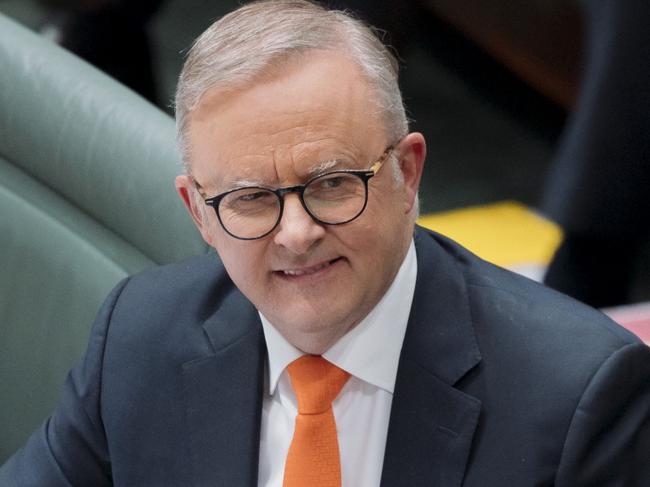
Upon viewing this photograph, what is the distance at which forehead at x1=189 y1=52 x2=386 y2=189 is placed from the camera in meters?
1.48

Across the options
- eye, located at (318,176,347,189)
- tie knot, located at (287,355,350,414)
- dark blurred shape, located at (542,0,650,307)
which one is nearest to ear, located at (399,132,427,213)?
eye, located at (318,176,347,189)

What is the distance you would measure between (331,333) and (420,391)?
13 cm

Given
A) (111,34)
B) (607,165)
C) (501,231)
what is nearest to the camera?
(607,165)

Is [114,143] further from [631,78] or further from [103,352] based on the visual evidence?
[631,78]

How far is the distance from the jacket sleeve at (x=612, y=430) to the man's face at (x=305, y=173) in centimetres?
29

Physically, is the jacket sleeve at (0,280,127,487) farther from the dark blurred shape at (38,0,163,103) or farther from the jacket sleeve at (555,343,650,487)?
the dark blurred shape at (38,0,163,103)

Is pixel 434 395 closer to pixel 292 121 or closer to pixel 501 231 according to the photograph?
pixel 292 121

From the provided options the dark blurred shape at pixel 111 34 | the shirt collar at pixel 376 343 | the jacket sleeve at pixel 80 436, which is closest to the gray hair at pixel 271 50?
the shirt collar at pixel 376 343

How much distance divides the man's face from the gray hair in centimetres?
2

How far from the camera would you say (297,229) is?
1476 mm

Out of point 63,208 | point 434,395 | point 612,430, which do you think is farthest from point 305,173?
point 63,208

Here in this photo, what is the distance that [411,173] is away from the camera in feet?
5.22

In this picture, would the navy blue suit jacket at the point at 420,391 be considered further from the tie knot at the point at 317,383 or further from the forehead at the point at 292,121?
the forehead at the point at 292,121

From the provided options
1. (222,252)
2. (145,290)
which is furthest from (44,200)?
(222,252)
